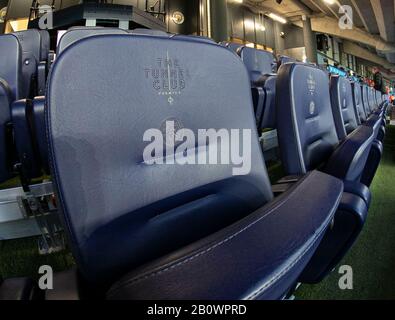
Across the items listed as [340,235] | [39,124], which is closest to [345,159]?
[340,235]

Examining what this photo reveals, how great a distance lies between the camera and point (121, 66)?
0.46 meters

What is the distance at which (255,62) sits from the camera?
256cm

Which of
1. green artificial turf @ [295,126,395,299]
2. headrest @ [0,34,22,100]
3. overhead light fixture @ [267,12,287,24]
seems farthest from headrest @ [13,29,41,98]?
overhead light fixture @ [267,12,287,24]

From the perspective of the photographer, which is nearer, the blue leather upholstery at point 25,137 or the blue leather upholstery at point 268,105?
the blue leather upholstery at point 25,137

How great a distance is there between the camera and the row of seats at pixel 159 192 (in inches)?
12.4

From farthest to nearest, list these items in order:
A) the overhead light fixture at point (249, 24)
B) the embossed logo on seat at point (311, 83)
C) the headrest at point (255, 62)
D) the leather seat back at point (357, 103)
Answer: the overhead light fixture at point (249, 24) → the leather seat back at point (357, 103) → the headrest at point (255, 62) → the embossed logo on seat at point (311, 83)

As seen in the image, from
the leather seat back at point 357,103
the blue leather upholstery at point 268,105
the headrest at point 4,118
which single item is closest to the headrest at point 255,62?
the blue leather upholstery at point 268,105

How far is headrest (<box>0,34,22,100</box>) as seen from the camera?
1.41 metres

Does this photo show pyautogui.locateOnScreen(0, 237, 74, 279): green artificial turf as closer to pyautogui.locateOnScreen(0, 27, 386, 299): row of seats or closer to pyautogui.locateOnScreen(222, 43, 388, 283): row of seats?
pyautogui.locateOnScreen(0, 27, 386, 299): row of seats

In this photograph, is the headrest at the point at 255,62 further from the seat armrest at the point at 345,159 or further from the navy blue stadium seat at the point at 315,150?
the seat armrest at the point at 345,159

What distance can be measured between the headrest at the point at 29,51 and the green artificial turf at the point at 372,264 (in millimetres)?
2207
